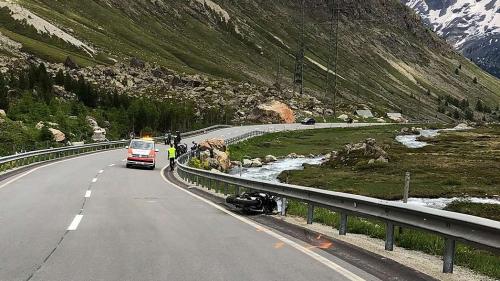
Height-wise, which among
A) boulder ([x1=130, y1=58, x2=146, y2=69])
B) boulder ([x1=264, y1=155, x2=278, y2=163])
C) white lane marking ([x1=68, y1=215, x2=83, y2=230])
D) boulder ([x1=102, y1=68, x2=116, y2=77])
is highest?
boulder ([x1=130, y1=58, x2=146, y2=69])

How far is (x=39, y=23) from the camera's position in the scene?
509 feet

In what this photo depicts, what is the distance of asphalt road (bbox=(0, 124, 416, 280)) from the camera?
760 cm

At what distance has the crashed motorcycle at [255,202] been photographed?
1470 centimetres

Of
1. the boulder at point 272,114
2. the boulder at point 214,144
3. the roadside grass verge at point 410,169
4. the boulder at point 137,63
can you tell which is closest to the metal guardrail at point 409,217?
the roadside grass verge at point 410,169

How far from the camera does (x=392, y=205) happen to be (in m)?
9.52

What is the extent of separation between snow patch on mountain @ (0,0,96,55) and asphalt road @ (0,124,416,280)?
5547 inches

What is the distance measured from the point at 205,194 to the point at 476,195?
64.3 feet

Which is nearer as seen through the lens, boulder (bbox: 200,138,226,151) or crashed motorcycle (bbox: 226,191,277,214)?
crashed motorcycle (bbox: 226,191,277,214)

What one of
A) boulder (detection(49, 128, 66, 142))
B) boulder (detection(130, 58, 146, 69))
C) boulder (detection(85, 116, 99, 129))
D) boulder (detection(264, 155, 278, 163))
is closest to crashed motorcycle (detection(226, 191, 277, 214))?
boulder (detection(264, 155, 278, 163))

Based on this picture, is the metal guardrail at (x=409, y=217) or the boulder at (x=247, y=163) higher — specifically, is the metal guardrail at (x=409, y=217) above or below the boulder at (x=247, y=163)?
above

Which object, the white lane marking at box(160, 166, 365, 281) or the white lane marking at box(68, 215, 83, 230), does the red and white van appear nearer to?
the white lane marking at box(160, 166, 365, 281)

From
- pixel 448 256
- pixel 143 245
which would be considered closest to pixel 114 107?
pixel 143 245

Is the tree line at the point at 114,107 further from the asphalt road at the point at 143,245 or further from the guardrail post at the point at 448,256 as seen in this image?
the guardrail post at the point at 448,256

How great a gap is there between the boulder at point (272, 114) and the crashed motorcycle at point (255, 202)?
89.1 m
